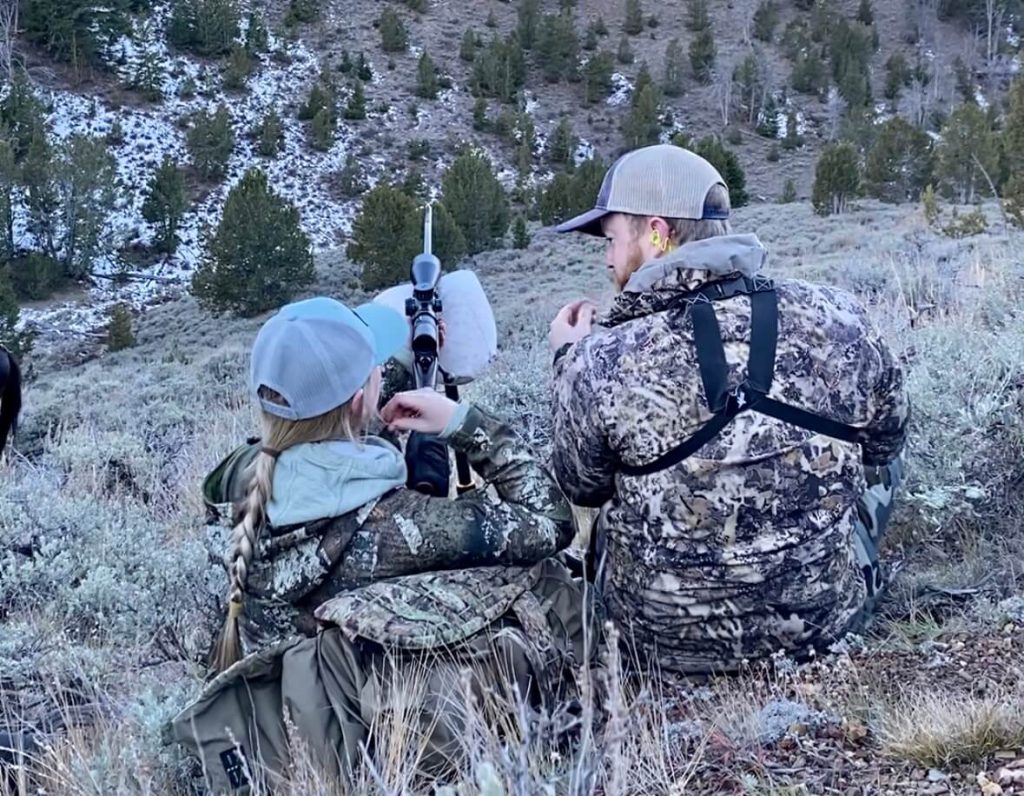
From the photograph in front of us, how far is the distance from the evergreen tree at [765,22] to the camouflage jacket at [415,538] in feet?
168

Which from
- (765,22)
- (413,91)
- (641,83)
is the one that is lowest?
(641,83)

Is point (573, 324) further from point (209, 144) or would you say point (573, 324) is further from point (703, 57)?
point (703, 57)

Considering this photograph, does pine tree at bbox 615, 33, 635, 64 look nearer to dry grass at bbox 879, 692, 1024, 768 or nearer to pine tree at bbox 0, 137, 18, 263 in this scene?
pine tree at bbox 0, 137, 18, 263

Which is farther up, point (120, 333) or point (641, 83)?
point (641, 83)

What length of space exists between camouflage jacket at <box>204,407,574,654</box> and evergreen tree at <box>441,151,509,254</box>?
25150 millimetres

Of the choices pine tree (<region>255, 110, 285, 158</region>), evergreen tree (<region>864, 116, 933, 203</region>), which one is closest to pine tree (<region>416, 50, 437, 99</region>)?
pine tree (<region>255, 110, 285, 158</region>)

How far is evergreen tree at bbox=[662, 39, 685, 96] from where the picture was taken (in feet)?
151

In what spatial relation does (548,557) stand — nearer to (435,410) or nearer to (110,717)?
(435,410)

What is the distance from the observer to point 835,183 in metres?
27.0

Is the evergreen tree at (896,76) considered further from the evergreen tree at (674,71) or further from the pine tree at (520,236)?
the pine tree at (520,236)

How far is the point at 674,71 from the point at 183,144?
2076 centimetres

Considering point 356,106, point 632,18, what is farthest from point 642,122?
point 632,18

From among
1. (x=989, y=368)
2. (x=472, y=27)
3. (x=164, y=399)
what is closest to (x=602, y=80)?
(x=472, y=27)

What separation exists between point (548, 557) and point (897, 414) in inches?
39.6
